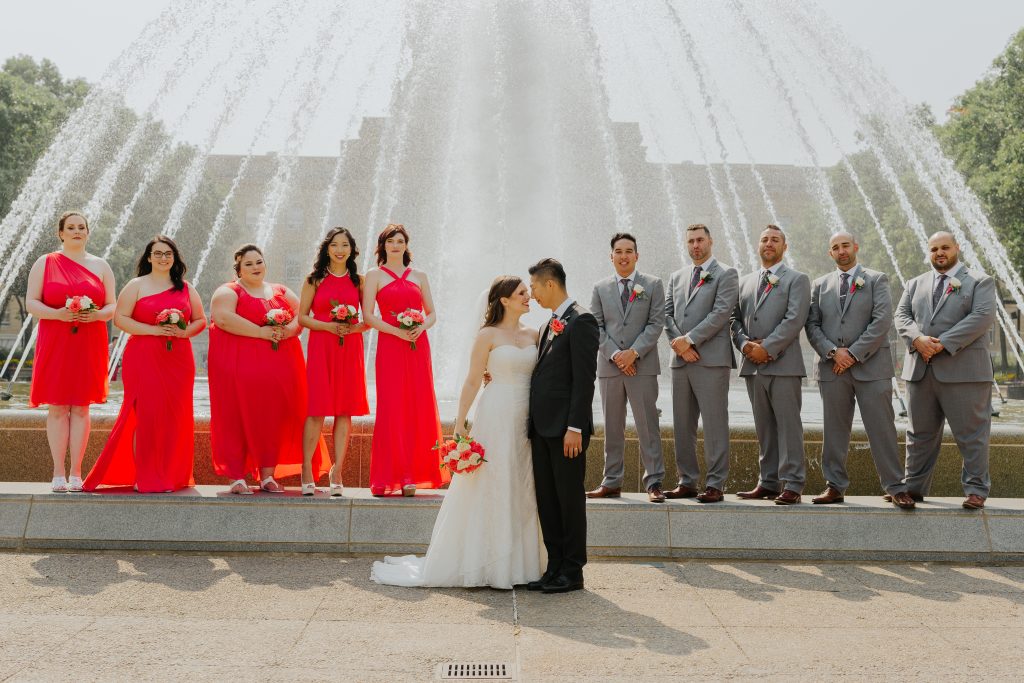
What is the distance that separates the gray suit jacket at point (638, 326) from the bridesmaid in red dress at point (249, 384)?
2.75 meters

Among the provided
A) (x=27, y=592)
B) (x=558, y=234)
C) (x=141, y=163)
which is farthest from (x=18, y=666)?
(x=141, y=163)

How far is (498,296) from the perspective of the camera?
6.45m

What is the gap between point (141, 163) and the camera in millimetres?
42750

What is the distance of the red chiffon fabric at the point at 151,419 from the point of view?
7695 millimetres

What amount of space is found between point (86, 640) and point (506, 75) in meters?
14.4

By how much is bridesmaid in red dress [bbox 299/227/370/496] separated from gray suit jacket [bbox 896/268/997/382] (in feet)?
15.3

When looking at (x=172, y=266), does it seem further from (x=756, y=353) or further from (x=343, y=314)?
(x=756, y=353)

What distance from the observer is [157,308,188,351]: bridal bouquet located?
7677 millimetres

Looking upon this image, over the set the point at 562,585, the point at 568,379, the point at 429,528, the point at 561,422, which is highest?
the point at 568,379

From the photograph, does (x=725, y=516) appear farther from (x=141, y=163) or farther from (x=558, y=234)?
(x=141, y=163)

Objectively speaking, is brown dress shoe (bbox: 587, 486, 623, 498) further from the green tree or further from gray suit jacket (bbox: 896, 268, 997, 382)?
the green tree

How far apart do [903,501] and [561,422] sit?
121 inches

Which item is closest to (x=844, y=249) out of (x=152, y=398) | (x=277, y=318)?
(x=277, y=318)

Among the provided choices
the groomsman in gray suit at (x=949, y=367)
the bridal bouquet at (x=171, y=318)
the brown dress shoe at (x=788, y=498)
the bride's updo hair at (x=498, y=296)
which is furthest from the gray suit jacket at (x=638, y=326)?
the bridal bouquet at (x=171, y=318)
